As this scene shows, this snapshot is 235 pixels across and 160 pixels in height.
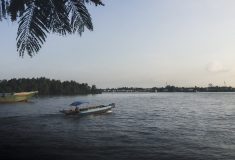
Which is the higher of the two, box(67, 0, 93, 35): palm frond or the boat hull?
box(67, 0, 93, 35): palm frond

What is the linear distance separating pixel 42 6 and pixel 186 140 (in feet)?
127

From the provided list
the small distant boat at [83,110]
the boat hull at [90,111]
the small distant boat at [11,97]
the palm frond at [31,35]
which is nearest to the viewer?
the palm frond at [31,35]

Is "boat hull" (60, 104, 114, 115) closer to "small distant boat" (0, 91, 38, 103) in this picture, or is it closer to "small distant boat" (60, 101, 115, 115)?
"small distant boat" (60, 101, 115, 115)

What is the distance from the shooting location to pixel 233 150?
35406 mm

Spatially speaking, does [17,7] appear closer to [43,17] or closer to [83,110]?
[43,17]

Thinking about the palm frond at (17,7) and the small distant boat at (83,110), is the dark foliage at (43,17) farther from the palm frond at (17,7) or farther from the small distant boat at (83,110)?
the small distant boat at (83,110)

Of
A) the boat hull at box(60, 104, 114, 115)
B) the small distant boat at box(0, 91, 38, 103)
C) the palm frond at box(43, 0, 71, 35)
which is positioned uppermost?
the palm frond at box(43, 0, 71, 35)

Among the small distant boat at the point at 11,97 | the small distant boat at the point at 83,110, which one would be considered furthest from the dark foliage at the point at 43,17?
the small distant boat at the point at 11,97

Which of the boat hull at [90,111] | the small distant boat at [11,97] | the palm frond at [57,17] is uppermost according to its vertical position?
the palm frond at [57,17]

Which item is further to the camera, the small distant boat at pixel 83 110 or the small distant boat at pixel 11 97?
the small distant boat at pixel 11 97

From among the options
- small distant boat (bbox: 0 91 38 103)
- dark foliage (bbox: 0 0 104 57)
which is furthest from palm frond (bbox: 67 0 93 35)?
small distant boat (bbox: 0 91 38 103)

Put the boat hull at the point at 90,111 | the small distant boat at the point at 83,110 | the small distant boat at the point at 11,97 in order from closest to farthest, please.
A: 1. the boat hull at the point at 90,111
2. the small distant boat at the point at 83,110
3. the small distant boat at the point at 11,97

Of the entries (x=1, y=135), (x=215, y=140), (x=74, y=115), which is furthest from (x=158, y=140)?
(x=74, y=115)

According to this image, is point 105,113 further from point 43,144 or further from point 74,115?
point 43,144
